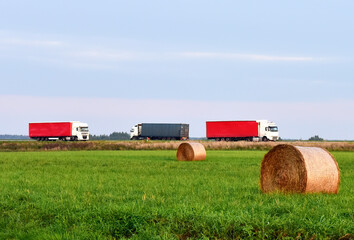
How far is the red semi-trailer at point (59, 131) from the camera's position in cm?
8569

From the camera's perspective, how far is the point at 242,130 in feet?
268

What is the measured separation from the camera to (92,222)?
10.8 meters

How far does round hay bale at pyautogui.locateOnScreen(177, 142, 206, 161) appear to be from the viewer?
32625 mm

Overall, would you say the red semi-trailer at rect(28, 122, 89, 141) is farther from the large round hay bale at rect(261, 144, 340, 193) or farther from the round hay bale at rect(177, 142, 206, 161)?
the large round hay bale at rect(261, 144, 340, 193)

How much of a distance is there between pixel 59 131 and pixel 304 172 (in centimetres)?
7743

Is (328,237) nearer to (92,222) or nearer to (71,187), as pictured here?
(92,222)

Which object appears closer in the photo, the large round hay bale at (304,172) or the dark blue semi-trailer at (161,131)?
the large round hay bale at (304,172)

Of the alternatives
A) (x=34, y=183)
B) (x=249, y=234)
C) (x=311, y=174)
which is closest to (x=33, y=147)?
(x=34, y=183)

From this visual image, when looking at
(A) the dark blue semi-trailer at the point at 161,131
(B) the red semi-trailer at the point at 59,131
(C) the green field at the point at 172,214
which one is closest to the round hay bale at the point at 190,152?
(C) the green field at the point at 172,214

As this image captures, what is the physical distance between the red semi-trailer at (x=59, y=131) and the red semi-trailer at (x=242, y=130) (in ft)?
73.5

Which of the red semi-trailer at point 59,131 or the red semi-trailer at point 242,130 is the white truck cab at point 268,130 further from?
the red semi-trailer at point 59,131

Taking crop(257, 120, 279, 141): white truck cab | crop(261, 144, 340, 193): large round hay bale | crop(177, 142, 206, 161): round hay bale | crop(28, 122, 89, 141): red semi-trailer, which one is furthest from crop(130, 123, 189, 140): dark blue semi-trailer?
crop(261, 144, 340, 193): large round hay bale

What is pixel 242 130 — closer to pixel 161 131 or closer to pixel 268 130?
pixel 268 130

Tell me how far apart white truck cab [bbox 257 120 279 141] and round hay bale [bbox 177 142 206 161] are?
48.4 meters
